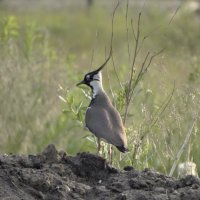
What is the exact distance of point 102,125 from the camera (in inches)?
272

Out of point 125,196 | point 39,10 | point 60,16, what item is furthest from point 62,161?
point 39,10

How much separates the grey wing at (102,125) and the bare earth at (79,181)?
51 cm

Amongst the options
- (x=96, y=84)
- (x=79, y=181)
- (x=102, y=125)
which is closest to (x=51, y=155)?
(x=79, y=181)

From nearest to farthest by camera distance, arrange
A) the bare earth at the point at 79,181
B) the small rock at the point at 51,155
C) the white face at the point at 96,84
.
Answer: the bare earth at the point at 79,181, the small rock at the point at 51,155, the white face at the point at 96,84

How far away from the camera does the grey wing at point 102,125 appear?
22.1 ft

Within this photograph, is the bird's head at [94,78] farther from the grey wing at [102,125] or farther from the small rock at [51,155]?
the small rock at [51,155]

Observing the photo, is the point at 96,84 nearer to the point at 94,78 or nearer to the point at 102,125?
the point at 94,78

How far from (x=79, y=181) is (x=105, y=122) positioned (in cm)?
107

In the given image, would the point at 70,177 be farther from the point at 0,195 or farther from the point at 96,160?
the point at 0,195

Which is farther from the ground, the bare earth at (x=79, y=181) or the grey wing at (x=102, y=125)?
the grey wing at (x=102, y=125)

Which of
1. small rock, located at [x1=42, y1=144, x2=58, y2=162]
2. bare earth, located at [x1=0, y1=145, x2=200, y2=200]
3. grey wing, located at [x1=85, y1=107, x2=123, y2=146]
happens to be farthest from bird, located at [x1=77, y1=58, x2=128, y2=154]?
small rock, located at [x1=42, y1=144, x2=58, y2=162]

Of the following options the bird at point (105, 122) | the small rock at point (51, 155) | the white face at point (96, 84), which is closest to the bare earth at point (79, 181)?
the small rock at point (51, 155)

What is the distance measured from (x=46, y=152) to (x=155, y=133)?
6.71 feet

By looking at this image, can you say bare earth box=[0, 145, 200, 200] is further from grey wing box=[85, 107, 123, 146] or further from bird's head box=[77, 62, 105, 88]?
bird's head box=[77, 62, 105, 88]
